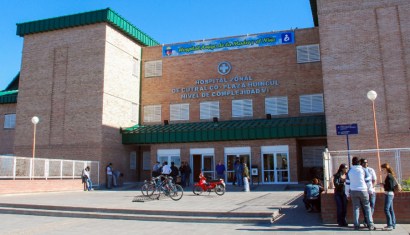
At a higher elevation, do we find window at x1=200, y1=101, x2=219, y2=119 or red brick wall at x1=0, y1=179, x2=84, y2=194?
window at x1=200, y1=101, x2=219, y2=119

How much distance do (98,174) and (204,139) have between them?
7.61 metres

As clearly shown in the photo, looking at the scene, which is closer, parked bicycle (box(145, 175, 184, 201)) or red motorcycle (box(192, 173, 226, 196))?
parked bicycle (box(145, 175, 184, 201))

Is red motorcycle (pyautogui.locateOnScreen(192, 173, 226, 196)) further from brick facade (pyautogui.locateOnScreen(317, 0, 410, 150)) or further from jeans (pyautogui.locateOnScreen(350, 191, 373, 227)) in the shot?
jeans (pyautogui.locateOnScreen(350, 191, 373, 227))

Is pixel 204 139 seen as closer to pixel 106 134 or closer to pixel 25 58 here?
pixel 106 134

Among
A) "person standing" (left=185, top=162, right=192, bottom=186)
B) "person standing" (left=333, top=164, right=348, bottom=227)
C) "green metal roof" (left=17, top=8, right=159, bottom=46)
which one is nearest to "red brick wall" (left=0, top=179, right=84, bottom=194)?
A: "person standing" (left=185, top=162, right=192, bottom=186)

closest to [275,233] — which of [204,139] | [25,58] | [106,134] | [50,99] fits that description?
[204,139]

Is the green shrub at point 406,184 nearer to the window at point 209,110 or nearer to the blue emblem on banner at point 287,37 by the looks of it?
the blue emblem on banner at point 287,37

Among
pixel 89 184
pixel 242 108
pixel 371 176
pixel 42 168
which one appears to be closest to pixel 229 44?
pixel 242 108

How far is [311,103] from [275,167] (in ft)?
17.6

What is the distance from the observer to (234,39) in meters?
30.8

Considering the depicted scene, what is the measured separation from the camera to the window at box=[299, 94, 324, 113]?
27891 mm

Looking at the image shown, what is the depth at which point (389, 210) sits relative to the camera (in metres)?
9.77

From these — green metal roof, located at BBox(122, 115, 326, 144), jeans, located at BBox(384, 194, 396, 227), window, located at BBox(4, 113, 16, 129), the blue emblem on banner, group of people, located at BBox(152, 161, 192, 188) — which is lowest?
jeans, located at BBox(384, 194, 396, 227)

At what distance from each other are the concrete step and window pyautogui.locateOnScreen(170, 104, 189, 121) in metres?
17.6
